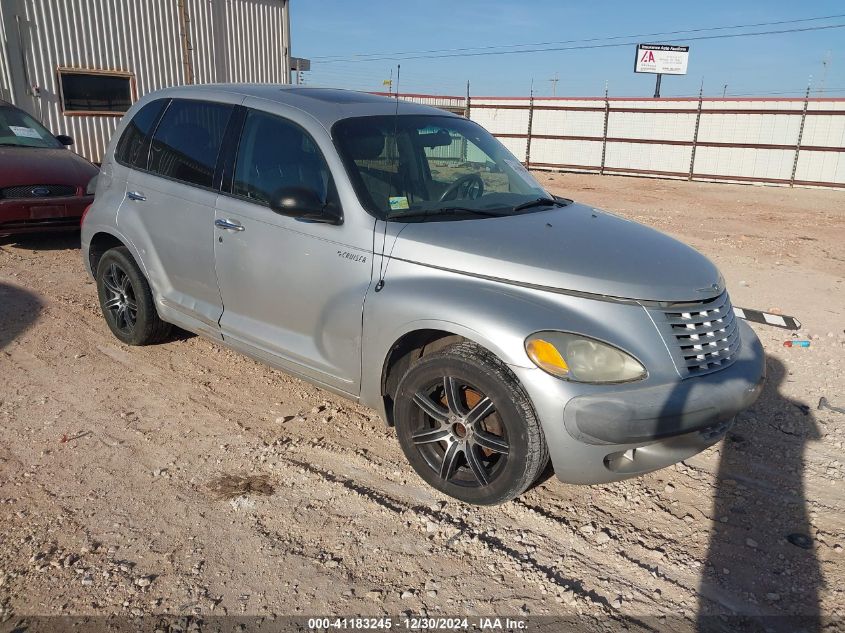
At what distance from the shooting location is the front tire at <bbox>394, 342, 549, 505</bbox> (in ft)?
9.73

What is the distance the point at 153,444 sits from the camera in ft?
12.5

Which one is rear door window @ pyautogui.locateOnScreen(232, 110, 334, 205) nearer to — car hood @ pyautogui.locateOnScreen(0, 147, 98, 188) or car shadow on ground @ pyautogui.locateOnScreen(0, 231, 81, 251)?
car hood @ pyautogui.locateOnScreen(0, 147, 98, 188)

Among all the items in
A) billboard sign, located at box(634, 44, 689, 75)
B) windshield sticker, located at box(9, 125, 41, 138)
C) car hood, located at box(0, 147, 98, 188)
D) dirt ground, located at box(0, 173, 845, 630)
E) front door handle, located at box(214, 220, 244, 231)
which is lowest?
dirt ground, located at box(0, 173, 845, 630)

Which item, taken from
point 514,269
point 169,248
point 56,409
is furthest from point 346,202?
point 56,409

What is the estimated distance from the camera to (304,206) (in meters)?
3.52

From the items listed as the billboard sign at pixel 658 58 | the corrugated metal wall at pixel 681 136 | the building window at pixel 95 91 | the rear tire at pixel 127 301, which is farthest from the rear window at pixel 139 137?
the billboard sign at pixel 658 58

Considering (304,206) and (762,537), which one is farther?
(304,206)

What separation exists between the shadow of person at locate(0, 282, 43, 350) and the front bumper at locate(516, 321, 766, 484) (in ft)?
14.4

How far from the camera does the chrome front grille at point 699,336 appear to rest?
3.01 metres

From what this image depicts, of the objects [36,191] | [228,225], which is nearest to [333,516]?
[228,225]

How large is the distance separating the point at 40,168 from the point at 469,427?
7282 millimetres

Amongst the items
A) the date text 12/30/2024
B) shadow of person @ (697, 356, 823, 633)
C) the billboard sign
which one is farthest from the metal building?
the billboard sign

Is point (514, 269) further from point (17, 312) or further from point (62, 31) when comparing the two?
point (62, 31)

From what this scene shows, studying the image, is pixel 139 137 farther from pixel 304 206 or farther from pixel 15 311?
pixel 15 311
